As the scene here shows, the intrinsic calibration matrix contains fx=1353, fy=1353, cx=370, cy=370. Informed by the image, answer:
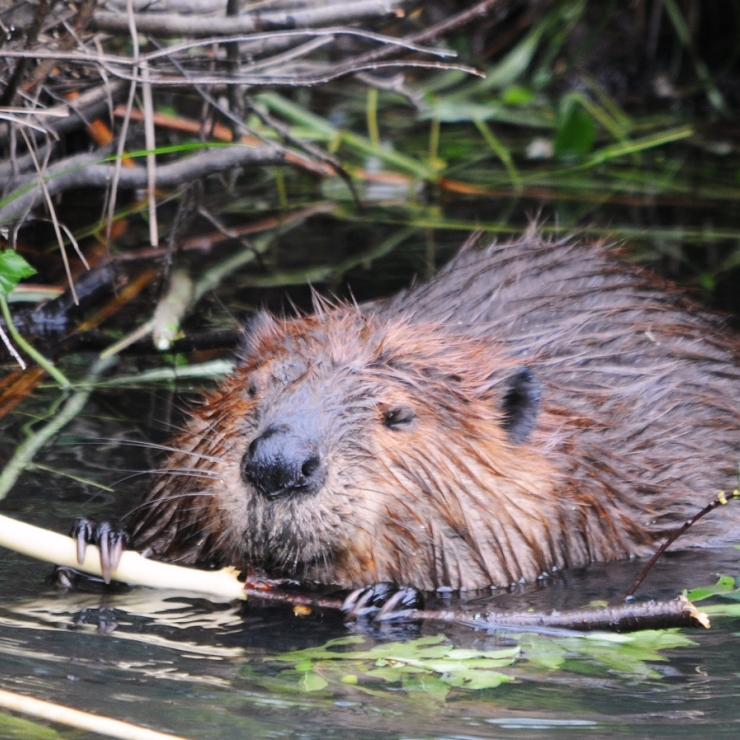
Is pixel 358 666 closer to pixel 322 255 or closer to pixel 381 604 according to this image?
pixel 381 604

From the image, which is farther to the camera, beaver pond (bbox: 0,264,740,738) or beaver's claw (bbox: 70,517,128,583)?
beaver's claw (bbox: 70,517,128,583)

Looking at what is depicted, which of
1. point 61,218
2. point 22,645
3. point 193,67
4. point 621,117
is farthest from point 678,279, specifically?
point 22,645

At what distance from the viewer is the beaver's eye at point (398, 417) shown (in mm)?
2869

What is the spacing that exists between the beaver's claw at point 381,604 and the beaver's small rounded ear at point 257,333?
28.3 inches

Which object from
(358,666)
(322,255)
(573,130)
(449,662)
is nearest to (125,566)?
(358,666)

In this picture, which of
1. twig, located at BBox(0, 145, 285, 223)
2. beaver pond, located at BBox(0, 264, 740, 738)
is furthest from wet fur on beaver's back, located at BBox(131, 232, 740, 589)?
twig, located at BBox(0, 145, 285, 223)

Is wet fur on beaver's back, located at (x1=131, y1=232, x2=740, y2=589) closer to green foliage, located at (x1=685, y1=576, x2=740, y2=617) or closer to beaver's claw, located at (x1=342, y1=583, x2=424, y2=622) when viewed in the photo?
beaver's claw, located at (x1=342, y1=583, x2=424, y2=622)

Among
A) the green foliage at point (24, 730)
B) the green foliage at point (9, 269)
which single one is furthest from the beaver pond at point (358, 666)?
the green foliage at point (9, 269)

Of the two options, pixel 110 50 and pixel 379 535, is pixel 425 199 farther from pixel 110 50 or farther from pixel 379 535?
pixel 379 535

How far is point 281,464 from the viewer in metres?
2.54

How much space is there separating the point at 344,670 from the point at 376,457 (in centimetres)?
53

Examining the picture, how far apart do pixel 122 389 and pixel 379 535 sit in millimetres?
1386

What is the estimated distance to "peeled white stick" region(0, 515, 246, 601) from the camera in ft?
9.03

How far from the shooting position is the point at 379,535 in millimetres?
2783
